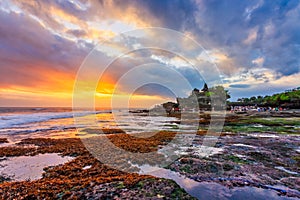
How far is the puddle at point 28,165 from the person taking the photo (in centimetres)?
681

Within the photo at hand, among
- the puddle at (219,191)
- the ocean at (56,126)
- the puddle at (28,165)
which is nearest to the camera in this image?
the puddle at (219,191)

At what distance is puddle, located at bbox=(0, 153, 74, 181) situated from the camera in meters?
6.81

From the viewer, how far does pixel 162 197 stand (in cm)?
498

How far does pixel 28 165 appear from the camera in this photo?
8.11 meters

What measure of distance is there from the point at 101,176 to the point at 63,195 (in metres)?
1.68

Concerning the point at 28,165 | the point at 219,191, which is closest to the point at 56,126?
the point at 28,165

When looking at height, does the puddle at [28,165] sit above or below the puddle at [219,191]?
above

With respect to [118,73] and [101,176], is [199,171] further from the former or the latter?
[118,73]

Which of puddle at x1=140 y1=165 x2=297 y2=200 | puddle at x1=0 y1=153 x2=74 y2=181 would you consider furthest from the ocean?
puddle at x1=140 y1=165 x2=297 y2=200

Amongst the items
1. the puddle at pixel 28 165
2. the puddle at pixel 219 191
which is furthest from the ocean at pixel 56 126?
the puddle at pixel 219 191

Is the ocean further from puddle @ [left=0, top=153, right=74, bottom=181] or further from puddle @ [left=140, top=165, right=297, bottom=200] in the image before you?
puddle @ [left=140, top=165, right=297, bottom=200]

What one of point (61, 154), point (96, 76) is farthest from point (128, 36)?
point (61, 154)

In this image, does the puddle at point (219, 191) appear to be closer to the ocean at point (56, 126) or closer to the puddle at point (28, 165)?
the puddle at point (28, 165)

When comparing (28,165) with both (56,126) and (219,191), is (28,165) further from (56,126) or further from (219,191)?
(56,126)
